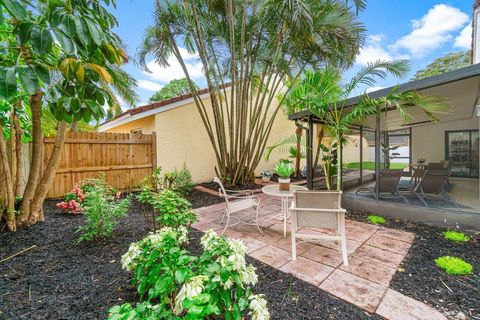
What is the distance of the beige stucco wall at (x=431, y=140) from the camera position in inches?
323

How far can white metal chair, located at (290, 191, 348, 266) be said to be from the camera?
2.84m

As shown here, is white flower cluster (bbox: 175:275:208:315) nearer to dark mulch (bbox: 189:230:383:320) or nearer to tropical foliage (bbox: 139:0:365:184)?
dark mulch (bbox: 189:230:383:320)

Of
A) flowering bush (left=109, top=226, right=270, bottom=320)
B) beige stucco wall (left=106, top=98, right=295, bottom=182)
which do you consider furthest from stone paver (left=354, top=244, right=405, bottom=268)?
beige stucco wall (left=106, top=98, right=295, bottom=182)

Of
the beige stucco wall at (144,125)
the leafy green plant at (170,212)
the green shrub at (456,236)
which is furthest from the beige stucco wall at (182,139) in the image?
the green shrub at (456,236)

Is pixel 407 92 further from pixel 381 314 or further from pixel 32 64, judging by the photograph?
pixel 32 64

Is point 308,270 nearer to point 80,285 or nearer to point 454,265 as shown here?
point 454,265

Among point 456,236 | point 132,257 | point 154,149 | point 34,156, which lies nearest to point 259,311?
point 132,257

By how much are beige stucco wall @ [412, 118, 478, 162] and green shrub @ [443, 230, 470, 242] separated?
6.38m

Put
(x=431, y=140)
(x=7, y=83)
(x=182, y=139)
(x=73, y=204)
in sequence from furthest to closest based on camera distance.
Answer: (x=431, y=140), (x=182, y=139), (x=73, y=204), (x=7, y=83)

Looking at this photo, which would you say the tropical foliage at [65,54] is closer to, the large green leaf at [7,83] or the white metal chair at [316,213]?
the large green leaf at [7,83]

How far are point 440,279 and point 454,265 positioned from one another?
1.36 feet

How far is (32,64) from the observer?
1323 millimetres

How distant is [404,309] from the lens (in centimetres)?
192

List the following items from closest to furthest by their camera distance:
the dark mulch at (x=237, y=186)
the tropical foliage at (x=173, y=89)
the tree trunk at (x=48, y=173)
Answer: the tree trunk at (x=48, y=173) < the dark mulch at (x=237, y=186) < the tropical foliage at (x=173, y=89)
